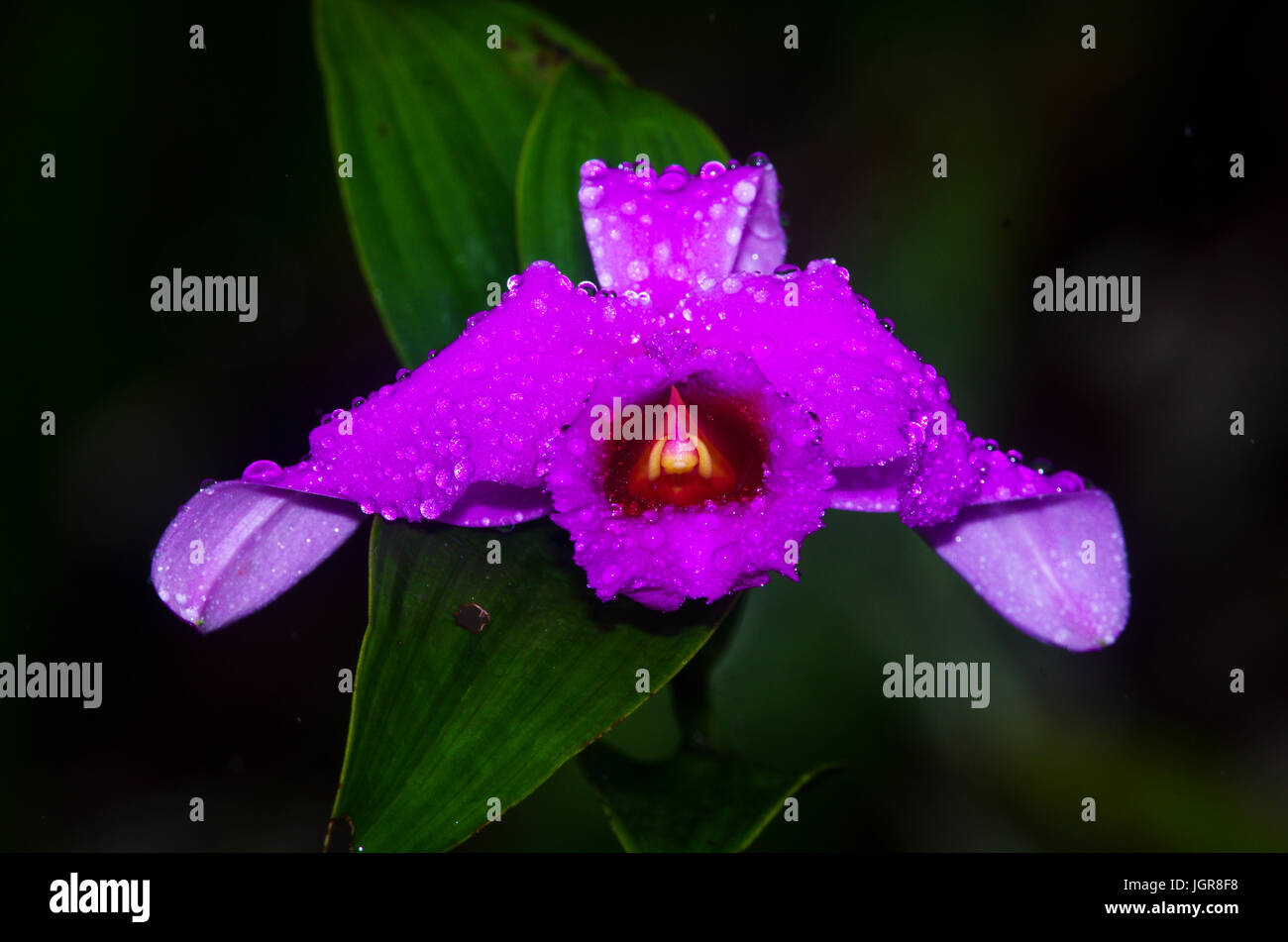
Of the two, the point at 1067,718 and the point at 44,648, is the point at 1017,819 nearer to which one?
the point at 1067,718

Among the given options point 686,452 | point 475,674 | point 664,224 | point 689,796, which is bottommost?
point 689,796

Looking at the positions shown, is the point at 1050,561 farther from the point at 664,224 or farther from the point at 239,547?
the point at 239,547

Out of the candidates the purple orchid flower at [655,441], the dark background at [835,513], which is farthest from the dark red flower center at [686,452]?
the dark background at [835,513]

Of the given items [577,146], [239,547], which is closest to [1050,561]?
[577,146]

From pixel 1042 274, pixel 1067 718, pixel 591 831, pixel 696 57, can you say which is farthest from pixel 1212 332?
pixel 591 831

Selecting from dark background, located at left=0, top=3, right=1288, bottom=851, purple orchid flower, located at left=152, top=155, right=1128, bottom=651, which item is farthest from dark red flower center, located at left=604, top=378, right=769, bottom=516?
dark background, located at left=0, top=3, right=1288, bottom=851

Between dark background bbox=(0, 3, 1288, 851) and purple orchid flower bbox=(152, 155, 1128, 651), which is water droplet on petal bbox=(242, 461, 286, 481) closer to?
purple orchid flower bbox=(152, 155, 1128, 651)
